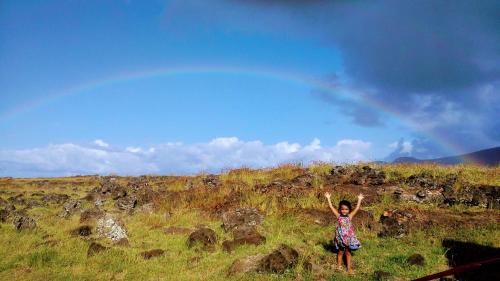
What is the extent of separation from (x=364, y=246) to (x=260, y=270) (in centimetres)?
392

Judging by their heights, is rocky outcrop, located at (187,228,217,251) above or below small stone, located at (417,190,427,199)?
below

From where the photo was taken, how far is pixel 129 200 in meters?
23.6

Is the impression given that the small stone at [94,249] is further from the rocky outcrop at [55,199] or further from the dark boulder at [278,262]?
the rocky outcrop at [55,199]

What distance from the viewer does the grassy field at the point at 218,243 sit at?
39.1 feet

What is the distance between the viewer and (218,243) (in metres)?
14.6

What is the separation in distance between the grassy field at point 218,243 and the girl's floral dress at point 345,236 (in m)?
0.61

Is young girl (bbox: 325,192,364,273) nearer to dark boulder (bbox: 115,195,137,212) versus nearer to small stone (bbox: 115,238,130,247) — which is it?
small stone (bbox: 115,238,130,247)

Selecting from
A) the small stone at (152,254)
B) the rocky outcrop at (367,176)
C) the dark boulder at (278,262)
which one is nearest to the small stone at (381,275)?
the dark boulder at (278,262)

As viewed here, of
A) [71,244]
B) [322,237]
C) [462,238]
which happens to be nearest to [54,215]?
[71,244]

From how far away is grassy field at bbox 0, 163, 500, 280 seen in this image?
39.1 feet

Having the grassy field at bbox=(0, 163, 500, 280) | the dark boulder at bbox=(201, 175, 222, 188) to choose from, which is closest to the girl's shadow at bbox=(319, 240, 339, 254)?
the grassy field at bbox=(0, 163, 500, 280)

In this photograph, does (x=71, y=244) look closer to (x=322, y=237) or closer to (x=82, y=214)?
(x=82, y=214)

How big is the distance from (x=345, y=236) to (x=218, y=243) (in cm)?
441

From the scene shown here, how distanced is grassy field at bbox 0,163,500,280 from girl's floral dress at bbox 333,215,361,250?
0.61 meters
